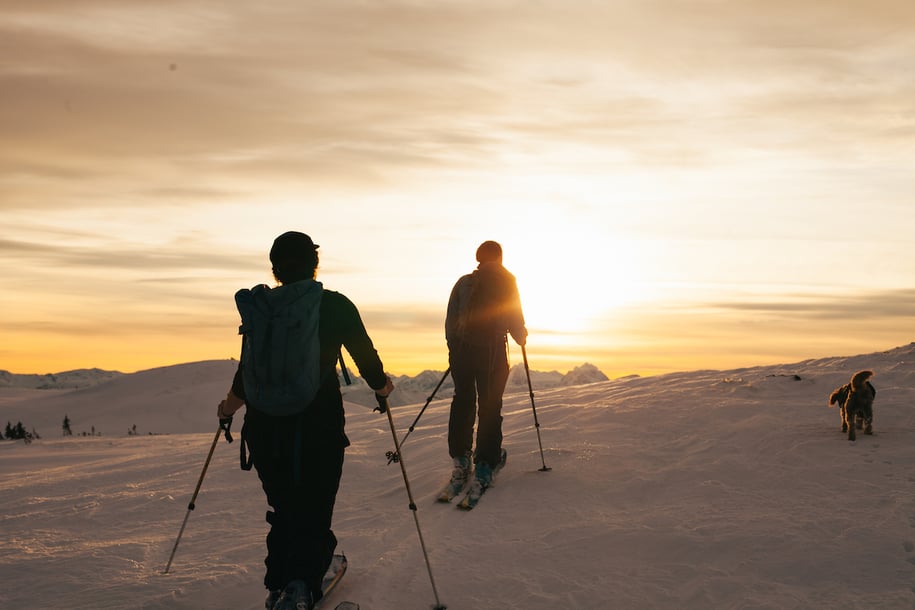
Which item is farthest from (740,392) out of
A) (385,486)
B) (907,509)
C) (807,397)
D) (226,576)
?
(226,576)

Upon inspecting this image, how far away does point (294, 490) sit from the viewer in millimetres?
4828

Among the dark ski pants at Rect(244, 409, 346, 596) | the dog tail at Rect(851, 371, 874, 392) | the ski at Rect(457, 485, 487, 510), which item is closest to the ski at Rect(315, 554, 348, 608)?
the dark ski pants at Rect(244, 409, 346, 596)

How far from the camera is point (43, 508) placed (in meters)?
8.84

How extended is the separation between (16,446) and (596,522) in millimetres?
16050

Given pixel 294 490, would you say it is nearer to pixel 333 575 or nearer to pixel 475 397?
pixel 333 575

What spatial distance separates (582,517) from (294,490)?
2923 mm

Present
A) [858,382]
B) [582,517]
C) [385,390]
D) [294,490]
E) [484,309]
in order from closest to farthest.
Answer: [294,490] < [385,390] < [582,517] < [484,309] < [858,382]

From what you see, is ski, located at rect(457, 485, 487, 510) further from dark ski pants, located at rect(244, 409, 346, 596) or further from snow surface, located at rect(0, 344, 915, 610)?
dark ski pants, located at rect(244, 409, 346, 596)

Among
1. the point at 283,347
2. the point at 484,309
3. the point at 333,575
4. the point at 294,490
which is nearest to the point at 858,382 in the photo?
the point at 484,309

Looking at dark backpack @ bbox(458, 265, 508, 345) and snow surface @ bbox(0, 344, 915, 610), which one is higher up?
dark backpack @ bbox(458, 265, 508, 345)

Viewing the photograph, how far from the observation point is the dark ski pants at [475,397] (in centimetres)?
790

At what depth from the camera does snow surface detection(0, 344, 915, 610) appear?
5.28m

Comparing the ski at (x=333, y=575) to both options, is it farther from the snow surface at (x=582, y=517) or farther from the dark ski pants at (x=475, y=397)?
the dark ski pants at (x=475, y=397)

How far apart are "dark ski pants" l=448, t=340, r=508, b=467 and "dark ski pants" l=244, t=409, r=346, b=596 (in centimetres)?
310
